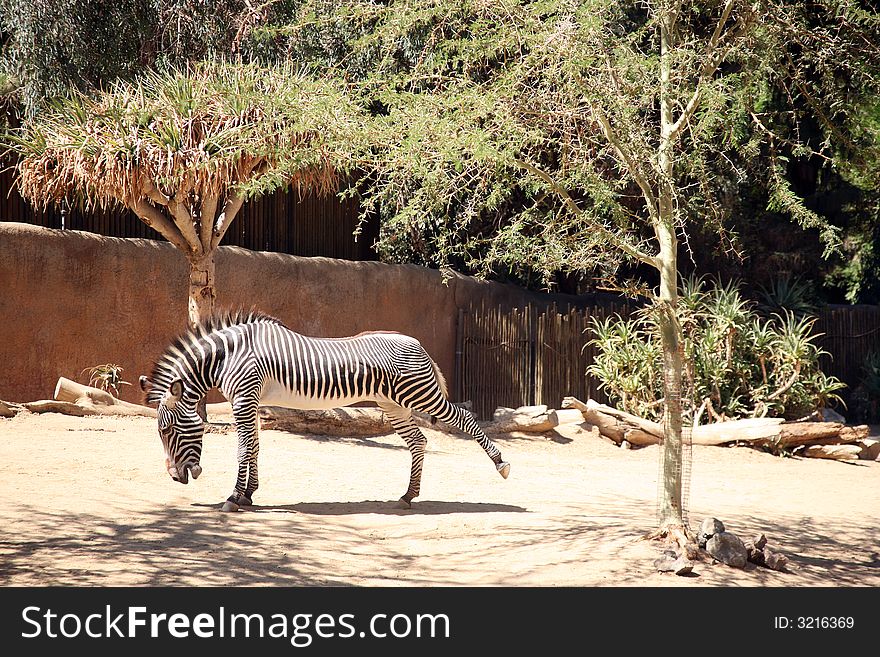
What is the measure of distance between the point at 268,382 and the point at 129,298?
4.87 m

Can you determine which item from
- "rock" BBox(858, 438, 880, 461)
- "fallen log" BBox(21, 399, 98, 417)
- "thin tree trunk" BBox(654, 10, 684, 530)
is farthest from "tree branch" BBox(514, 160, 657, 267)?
"rock" BBox(858, 438, 880, 461)

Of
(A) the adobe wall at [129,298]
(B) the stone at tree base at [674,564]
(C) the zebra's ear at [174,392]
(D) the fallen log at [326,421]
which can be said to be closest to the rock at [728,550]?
(B) the stone at tree base at [674,564]

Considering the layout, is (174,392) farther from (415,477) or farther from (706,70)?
(706,70)

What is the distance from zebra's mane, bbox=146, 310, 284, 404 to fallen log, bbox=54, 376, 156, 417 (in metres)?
3.57

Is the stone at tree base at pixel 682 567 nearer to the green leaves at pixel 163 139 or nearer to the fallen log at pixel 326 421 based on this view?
the fallen log at pixel 326 421

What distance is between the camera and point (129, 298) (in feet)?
37.6

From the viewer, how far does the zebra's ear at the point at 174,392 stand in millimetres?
6898

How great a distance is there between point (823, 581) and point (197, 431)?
4.21 meters

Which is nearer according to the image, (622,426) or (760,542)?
(760,542)

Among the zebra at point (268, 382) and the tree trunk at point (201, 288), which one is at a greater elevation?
the tree trunk at point (201, 288)

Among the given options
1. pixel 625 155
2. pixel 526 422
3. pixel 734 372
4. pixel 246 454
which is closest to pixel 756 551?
pixel 625 155

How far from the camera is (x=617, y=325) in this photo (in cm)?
1352

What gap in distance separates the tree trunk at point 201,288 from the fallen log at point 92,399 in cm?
119

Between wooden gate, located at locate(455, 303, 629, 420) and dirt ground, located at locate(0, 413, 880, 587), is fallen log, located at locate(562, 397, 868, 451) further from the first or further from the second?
wooden gate, located at locate(455, 303, 629, 420)
